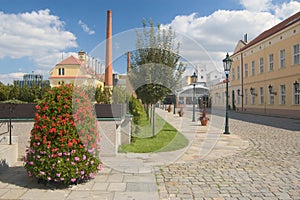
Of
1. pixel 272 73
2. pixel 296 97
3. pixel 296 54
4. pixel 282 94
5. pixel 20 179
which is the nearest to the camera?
pixel 20 179

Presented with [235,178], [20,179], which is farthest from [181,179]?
[20,179]

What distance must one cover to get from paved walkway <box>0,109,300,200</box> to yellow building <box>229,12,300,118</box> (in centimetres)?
1936

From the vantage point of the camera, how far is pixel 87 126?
4113 mm

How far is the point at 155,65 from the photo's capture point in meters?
8.88

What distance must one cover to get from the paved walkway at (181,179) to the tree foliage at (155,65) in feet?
9.07

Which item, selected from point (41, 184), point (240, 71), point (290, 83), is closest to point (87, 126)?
point (41, 184)

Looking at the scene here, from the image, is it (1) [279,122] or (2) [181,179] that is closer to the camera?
(2) [181,179]

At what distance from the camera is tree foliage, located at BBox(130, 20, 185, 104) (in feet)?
28.8

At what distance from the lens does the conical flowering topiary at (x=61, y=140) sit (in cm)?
389

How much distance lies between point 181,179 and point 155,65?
508 cm

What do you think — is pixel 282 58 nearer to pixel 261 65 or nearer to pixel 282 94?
pixel 282 94

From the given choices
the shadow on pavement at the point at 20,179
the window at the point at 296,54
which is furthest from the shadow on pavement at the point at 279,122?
the shadow on pavement at the point at 20,179

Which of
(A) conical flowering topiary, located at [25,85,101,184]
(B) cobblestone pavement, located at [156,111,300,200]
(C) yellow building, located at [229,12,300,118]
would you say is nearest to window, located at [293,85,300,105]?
(C) yellow building, located at [229,12,300,118]

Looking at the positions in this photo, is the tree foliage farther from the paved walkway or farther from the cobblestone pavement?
the cobblestone pavement
